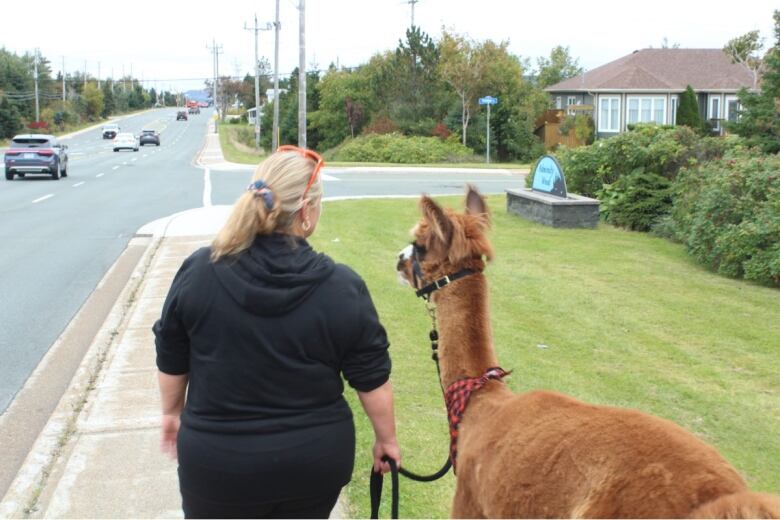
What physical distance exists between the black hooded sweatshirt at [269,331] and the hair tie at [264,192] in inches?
4.3

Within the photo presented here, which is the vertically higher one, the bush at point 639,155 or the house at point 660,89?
the house at point 660,89

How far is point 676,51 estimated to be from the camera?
58.5 metres

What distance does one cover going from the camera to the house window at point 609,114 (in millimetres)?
53750

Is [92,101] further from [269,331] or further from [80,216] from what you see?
[269,331]

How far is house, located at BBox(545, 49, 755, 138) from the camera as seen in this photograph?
5288cm

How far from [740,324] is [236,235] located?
25.2 feet

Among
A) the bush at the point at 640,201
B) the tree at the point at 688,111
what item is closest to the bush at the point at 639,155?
the bush at the point at 640,201

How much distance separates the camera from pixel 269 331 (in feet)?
9.52

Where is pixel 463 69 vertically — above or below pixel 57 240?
above

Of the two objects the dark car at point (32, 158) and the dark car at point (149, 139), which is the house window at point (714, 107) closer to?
the dark car at point (32, 158)

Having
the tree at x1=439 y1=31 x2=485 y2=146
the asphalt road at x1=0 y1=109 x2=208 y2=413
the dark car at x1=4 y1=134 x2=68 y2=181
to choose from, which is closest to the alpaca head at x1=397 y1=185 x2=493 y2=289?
the asphalt road at x1=0 y1=109 x2=208 y2=413

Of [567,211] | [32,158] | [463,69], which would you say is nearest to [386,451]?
[567,211]

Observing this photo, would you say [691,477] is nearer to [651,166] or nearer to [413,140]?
[651,166]

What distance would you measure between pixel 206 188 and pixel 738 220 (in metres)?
18.5
